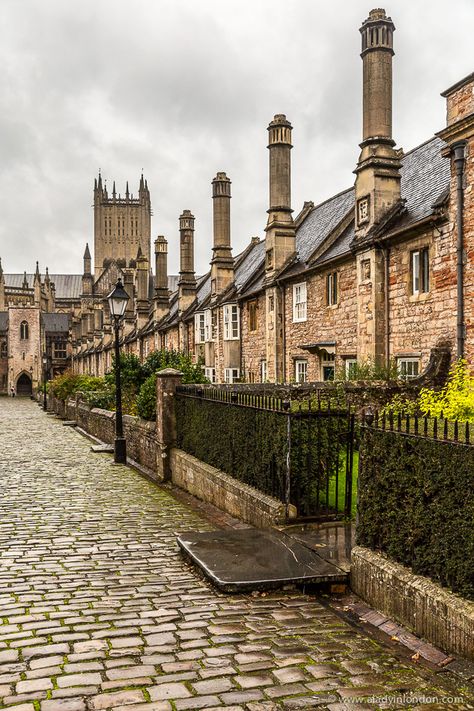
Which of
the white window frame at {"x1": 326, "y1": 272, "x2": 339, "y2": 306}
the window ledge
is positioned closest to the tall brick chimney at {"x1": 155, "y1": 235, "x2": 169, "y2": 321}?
the white window frame at {"x1": 326, "y1": 272, "x2": 339, "y2": 306}

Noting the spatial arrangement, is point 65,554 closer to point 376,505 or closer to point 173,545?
point 173,545

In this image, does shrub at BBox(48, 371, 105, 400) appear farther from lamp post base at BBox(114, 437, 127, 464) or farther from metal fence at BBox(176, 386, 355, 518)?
metal fence at BBox(176, 386, 355, 518)

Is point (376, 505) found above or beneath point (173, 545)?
above

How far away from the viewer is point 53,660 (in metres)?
4.68

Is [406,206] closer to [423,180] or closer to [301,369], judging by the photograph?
[423,180]

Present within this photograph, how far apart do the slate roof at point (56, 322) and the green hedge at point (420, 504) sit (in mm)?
100370

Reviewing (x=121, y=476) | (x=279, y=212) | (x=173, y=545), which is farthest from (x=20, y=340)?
(x=173, y=545)

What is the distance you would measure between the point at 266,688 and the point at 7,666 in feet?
6.08

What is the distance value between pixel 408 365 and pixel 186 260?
851 inches

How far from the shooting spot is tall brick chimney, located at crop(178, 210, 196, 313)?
3488 cm

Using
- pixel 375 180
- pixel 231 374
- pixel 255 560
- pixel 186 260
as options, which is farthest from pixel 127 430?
pixel 186 260

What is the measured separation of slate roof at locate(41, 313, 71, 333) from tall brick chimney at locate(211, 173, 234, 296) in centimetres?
7608

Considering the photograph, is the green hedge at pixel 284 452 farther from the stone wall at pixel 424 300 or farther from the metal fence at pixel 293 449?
the stone wall at pixel 424 300

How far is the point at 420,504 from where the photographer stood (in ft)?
17.4
